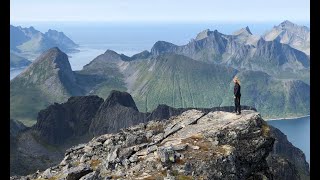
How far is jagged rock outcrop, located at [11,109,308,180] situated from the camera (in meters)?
43.0

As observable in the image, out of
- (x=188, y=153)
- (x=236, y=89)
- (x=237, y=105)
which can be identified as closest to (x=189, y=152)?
(x=188, y=153)

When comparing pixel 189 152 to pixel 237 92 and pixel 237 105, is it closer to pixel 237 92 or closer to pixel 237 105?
pixel 237 92

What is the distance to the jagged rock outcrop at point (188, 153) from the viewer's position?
43.0 meters

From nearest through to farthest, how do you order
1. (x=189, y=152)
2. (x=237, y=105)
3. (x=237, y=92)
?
(x=189, y=152)
(x=237, y=92)
(x=237, y=105)

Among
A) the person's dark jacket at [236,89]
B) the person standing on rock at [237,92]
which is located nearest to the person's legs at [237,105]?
the person standing on rock at [237,92]

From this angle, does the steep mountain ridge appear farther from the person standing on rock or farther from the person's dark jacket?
the person's dark jacket

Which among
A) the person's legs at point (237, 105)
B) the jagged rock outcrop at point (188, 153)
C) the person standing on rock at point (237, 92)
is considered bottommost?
the jagged rock outcrop at point (188, 153)

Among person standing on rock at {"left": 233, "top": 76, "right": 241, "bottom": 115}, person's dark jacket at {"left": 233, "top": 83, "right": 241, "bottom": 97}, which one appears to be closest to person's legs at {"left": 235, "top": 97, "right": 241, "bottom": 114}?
person standing on rock at {"left": 233, "top": 76, "right": 241, "bottom": 115}

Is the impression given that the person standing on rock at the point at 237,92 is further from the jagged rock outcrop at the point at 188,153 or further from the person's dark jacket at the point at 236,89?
the jagged rock outcrop at the point at 188,153

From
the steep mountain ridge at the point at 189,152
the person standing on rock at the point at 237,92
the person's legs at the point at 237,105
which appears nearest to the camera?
the steep mountain ridge at the point at 189,152

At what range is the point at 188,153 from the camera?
45.3 meters
